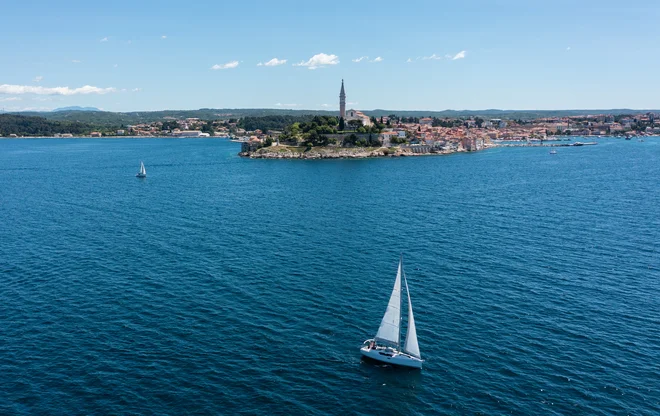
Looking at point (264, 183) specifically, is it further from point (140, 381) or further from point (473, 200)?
point (140, 381)

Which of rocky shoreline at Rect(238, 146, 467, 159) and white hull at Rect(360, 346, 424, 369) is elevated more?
rocky shoreline at Rect(238, 146, 467, 159)

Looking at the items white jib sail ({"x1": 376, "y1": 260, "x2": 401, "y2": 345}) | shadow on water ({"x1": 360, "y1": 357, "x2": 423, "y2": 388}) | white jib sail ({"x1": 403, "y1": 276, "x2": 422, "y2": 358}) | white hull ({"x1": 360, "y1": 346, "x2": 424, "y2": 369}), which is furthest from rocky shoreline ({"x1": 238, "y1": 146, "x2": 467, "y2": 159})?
shadow on water ({"x1": 360, "y1": 357, "x2": 423, "y2": 388})

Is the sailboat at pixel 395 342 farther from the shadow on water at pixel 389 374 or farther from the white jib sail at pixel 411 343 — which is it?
the shadow on water at pixel 389 374

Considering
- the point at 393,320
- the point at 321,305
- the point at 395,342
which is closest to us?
the point at 395,342

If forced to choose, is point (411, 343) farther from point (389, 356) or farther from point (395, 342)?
point (389, 356)

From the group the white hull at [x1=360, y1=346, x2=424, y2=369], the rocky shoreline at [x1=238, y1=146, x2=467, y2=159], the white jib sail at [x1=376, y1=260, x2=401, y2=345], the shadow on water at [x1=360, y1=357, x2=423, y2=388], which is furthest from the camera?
the rocky shoreline at [x1=238, y1=146, x2=467, y2=159]

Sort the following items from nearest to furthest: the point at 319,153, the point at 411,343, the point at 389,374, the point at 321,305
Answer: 1. the point at 389,374
2. the point at 411,343
3. the point at 321,305
4. the point at 319,153

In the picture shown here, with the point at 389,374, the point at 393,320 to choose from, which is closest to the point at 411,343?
the point at 393,320

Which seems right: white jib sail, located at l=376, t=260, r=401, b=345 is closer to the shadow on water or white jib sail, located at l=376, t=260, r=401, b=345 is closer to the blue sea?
the shadow on water
